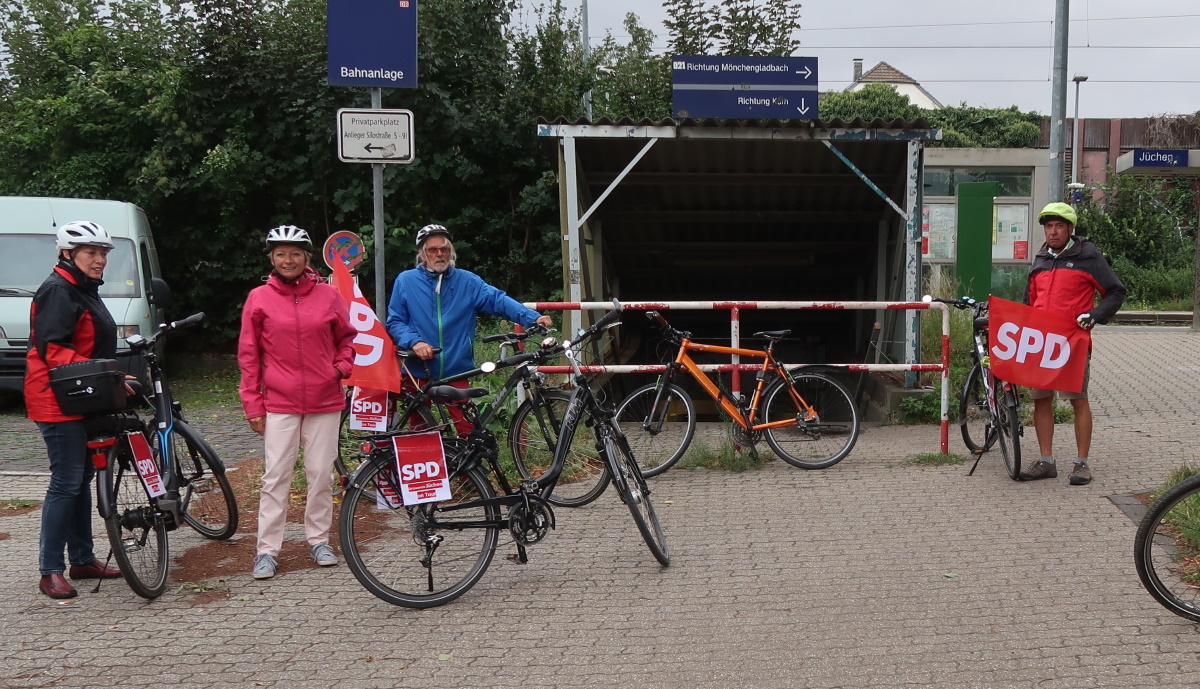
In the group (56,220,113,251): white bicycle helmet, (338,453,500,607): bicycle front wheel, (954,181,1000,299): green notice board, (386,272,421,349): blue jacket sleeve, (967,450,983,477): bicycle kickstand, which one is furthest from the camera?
(954,181,1000,299): green notice board

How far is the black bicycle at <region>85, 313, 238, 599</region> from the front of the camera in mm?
4805

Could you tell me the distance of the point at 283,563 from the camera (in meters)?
5.45

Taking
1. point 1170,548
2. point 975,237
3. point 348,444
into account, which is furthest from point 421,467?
point 975,237

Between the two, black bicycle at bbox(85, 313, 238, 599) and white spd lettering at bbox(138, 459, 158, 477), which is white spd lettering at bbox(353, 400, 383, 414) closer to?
black bicycle at bbox(85, 313, 238, 599)

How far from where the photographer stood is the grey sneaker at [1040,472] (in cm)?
686

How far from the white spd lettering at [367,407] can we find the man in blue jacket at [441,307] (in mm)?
398

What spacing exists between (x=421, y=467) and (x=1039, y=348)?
417 cm

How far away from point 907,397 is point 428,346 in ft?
16.3

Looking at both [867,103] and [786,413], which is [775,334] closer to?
[786,413]

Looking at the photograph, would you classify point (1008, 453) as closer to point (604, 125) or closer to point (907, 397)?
point (907, 397)

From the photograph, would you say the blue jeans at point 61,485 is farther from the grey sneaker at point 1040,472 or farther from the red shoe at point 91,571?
the grey sneaker at point 1040,472

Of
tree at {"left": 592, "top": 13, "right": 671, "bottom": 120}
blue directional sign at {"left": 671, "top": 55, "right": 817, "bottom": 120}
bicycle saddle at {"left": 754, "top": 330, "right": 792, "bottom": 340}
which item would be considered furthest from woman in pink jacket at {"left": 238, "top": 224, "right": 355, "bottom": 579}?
tree at {"left": 592, "top": 13, "right": 671, "bottom": 120}

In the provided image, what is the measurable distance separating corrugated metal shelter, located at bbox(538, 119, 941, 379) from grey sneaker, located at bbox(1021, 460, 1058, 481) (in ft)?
9.79

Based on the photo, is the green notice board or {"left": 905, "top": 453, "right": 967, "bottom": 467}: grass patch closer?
{"left": 905, "top": 453, "right": 967, "bottom": 467}: grass patch
